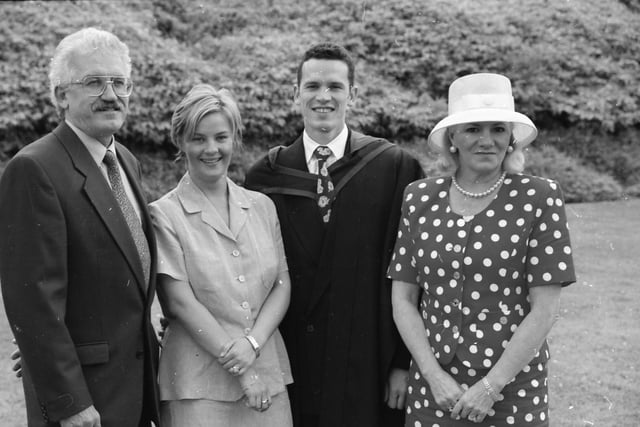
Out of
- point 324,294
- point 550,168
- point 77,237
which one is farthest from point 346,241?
point 550,168

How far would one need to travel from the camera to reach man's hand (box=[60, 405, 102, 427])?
9.55ft

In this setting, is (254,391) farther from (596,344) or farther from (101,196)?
(596,344)

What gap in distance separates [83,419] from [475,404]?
5.03ft

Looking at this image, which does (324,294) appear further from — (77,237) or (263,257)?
(77,237)

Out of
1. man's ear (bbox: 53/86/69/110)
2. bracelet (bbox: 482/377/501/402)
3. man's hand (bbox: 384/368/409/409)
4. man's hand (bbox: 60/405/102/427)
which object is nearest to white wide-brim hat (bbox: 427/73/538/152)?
bracelet (bbox: 482/377/501/402)

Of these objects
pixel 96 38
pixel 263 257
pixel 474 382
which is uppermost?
pixel 96 38

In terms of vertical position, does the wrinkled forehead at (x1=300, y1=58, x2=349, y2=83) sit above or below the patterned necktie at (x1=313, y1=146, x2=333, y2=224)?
above

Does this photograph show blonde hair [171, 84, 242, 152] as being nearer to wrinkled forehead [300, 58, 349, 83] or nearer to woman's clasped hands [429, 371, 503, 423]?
wrinkled forehead [300, 58, 349, 83]

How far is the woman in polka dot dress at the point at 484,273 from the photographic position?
309cm

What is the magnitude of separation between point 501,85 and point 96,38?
172 cm

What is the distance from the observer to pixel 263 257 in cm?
355

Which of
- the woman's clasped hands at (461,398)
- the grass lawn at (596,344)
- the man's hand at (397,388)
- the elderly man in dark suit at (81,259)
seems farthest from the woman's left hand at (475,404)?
the grass lawn at (596,344)

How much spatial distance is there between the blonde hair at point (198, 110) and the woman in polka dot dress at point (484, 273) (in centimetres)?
95

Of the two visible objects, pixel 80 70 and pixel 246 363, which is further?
pixel 246 363
